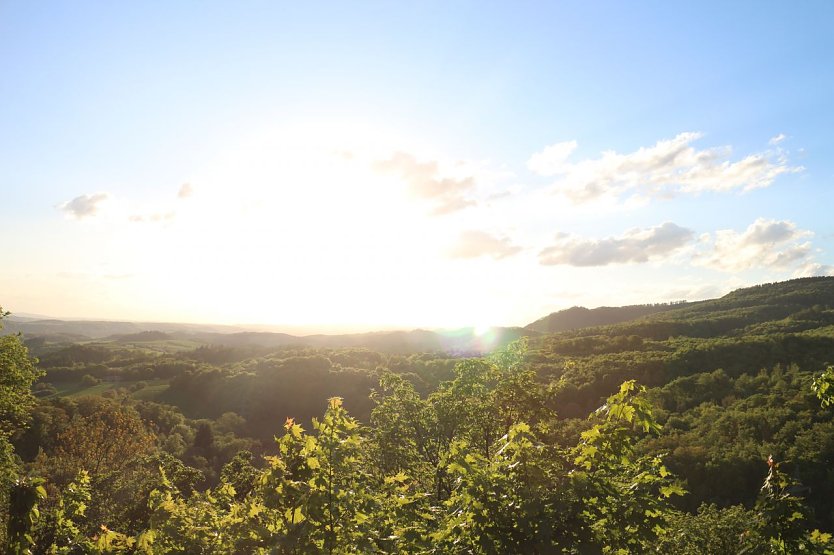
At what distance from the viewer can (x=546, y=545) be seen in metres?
6.13

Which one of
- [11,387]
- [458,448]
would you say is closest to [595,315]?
[11,387]

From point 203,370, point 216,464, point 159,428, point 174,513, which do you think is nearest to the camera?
point 174,513

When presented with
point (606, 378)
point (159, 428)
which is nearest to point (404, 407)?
point (606, 378)

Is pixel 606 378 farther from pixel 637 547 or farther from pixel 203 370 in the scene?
pixel 203 370

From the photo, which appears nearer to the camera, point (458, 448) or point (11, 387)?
point (458, 448)

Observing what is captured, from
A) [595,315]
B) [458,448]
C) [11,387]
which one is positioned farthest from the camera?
[595,315]

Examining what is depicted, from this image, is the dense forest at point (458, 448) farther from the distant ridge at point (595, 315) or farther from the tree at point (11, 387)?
the distant ridge at point (595, 315)

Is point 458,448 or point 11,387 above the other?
point 458,448

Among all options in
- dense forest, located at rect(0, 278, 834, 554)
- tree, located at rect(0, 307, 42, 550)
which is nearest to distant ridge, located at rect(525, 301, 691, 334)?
dense forest, located at rect(0, 278, 834, 554)

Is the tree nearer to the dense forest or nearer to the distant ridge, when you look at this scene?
the dense forest

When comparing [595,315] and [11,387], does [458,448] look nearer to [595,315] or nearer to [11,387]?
[11,387]

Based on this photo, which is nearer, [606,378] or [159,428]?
[606,378]

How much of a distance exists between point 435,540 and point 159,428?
83.7m

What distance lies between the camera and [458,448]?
8.38 m
